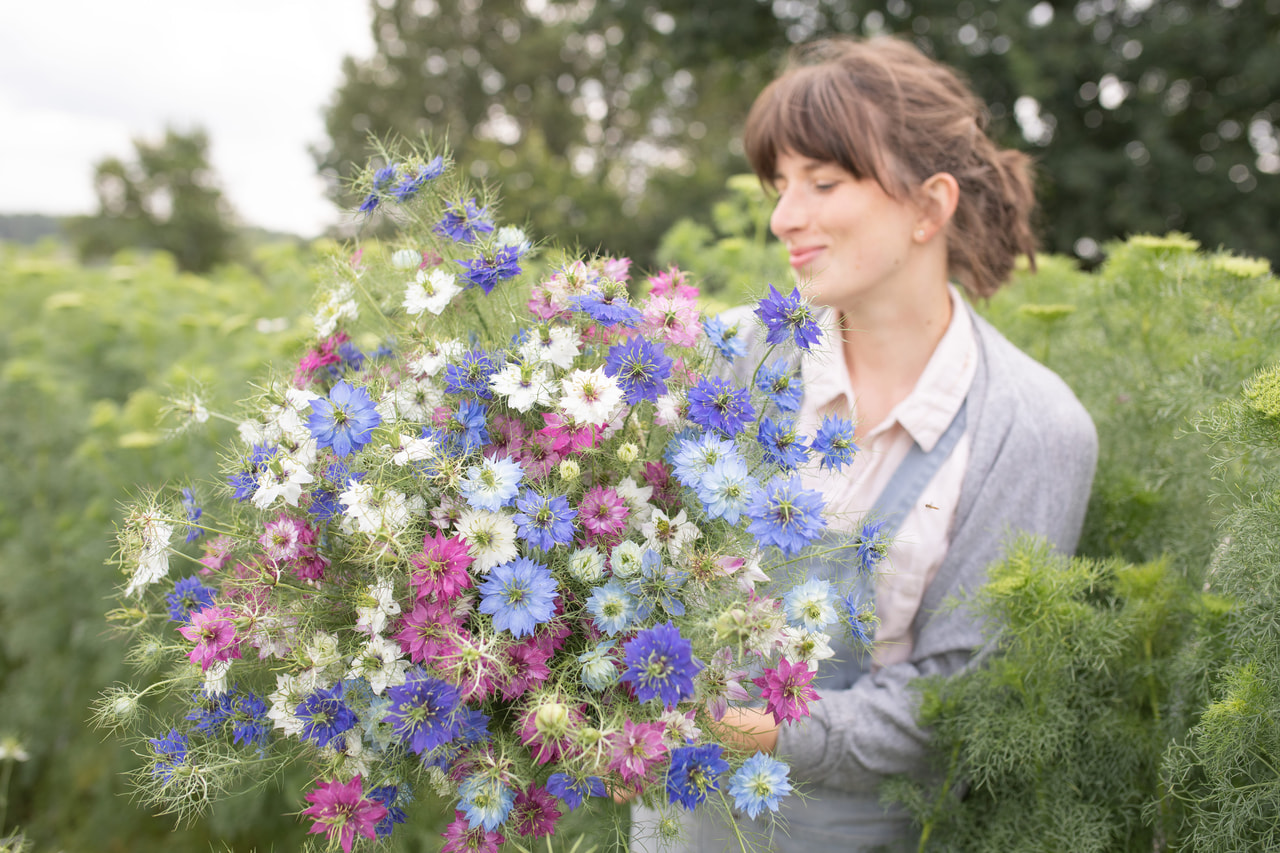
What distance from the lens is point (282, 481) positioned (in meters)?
0.83

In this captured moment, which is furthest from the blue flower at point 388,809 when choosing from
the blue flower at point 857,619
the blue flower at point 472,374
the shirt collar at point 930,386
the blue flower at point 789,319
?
the shirt collar at point 930,386

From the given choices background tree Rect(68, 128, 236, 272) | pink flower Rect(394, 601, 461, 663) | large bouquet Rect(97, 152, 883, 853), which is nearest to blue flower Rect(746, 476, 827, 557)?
large bouquet Rect(97, 152, 883, 853)

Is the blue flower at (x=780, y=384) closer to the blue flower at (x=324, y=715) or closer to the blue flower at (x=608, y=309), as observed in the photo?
the blue flower at (x=608, y=309)

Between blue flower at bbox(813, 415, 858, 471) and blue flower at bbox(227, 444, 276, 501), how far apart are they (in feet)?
2.03

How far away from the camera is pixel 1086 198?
7.64 m

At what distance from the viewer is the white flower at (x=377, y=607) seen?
801 mm

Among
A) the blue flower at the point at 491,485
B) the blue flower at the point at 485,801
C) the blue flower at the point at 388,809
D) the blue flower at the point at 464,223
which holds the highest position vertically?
the blue flower at the point at 464,223

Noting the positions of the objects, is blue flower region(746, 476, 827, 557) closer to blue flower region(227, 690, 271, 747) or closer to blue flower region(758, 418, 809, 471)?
blue flower region(758, 418, 809, 471)

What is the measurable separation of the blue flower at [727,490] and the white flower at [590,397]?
12 cm

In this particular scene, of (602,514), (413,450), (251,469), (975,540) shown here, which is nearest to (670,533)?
(602,514)

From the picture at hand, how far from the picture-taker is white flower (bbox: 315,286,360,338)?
41.9 inches

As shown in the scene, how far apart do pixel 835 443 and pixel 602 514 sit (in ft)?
0.92

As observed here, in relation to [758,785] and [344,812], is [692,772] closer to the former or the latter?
[758,785]

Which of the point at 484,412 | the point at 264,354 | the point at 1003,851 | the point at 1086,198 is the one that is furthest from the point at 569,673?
the point at 1086,198
